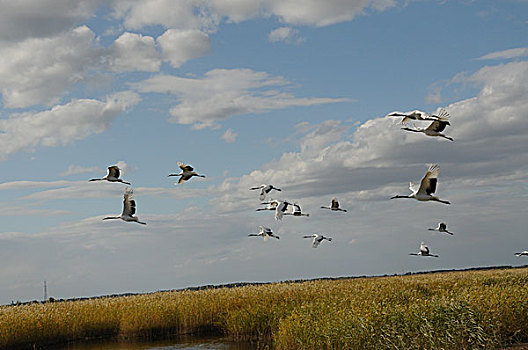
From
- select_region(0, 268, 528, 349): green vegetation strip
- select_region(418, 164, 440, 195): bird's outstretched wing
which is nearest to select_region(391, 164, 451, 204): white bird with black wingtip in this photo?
select_region(418, 164, 440, 195): bird's outstretched wing

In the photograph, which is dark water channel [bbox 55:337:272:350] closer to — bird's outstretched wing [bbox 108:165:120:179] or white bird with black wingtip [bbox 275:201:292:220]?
white bird with black wingtip [bbox 275:201:292:220]

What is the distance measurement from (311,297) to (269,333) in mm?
3539

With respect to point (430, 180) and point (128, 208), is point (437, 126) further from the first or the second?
point (128, 208)

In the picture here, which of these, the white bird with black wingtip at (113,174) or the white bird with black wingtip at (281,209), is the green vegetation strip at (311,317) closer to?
the white bird with black wingtip at (281,209)

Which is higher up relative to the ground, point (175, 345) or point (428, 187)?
point (428, 187)

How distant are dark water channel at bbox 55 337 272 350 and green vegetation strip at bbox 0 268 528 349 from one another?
1.76ft

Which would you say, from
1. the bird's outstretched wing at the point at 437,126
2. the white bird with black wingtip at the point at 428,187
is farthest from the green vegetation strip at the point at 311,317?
the bird's outstretched wing at the point at 437,126

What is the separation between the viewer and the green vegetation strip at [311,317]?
14.2 metres

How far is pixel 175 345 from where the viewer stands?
73.5ft

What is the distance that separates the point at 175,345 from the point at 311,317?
8.02 metres

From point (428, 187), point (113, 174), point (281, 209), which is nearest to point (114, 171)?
point (113, 174)

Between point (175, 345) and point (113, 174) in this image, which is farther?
point (175, 345)

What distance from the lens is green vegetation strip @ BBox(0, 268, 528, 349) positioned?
1416 cm

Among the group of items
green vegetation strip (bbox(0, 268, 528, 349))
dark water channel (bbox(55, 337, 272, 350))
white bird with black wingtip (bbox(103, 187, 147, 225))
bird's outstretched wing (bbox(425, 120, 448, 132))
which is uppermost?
bird's outstretched wing (bbox(425, 120, 448, 132))
